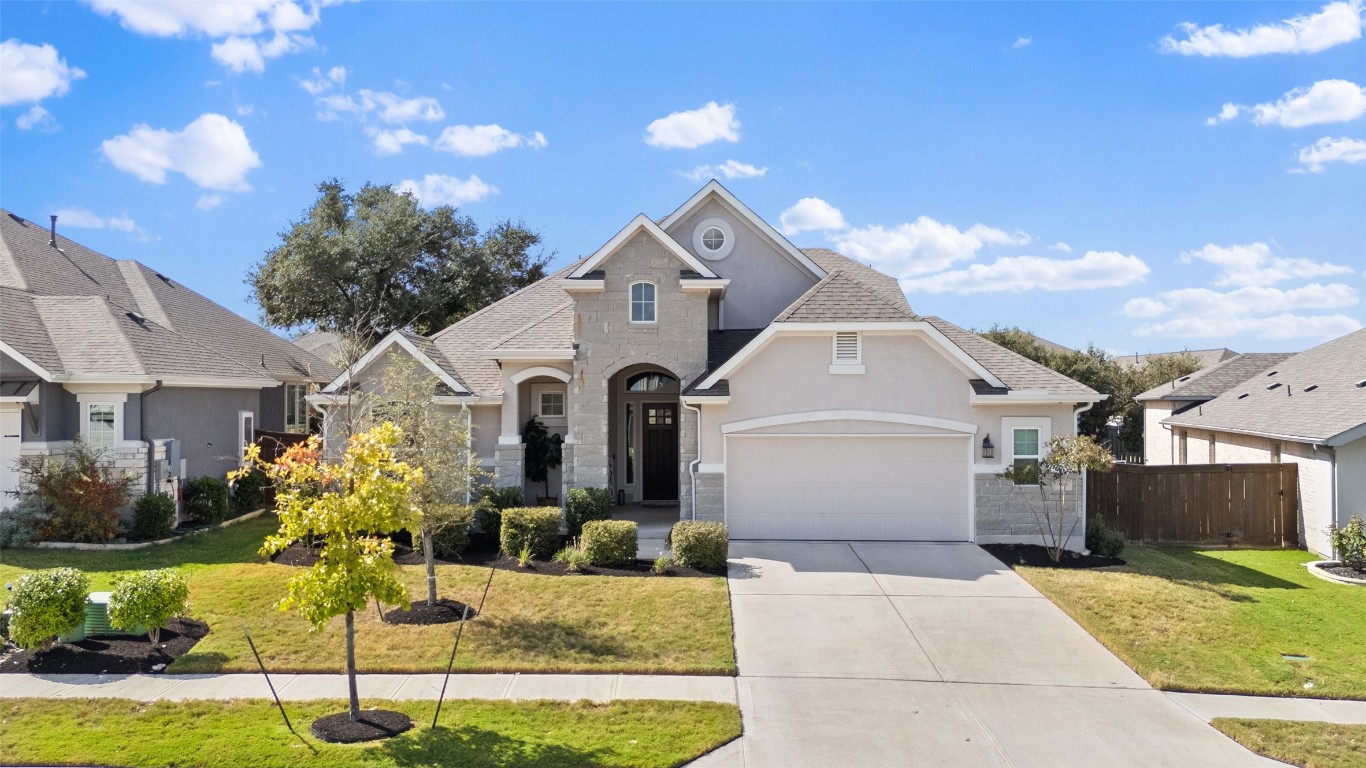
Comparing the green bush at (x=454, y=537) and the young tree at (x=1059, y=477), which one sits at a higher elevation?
the young tree at (x=1059, y=477)

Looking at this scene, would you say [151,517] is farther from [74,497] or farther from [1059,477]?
[1059,477]

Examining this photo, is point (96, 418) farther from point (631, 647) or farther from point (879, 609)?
point (879, 609)

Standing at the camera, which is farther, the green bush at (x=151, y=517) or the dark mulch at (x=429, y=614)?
the green bush at (x=151, y=517)

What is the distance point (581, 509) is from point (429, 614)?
4828 mm

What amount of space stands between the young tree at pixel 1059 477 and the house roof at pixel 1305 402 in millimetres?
4842

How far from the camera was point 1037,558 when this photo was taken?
14117mm

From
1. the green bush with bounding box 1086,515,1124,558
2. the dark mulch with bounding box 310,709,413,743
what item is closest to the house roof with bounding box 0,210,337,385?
the dark mulch with bounding box 310,709,413,743

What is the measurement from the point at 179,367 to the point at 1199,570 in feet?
68.4

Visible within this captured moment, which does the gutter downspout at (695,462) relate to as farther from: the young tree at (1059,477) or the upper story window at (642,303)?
the young tree at (1059,477)

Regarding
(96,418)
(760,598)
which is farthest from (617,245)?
(96,418)

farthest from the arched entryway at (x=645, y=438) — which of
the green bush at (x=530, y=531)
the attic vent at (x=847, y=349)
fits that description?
the green bush at (x=530, y=531)

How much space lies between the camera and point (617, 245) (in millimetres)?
16094

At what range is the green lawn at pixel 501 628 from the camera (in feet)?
31.0

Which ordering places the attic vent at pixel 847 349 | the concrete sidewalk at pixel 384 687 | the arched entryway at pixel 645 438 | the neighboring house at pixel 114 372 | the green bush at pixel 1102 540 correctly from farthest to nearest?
the arched entryway at pixel 645 438
the neighboring house at pixel 114 372
the attic vent at pixel 847 349
the green bush at pixel 1102 540
the concrete sidewalk at pixel 384 687
